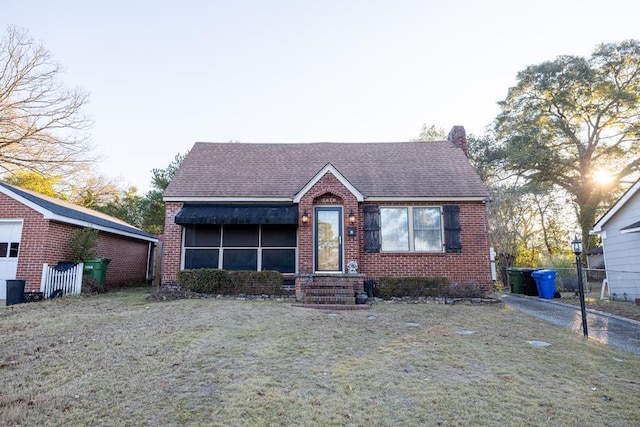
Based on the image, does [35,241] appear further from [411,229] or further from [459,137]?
[459,137]

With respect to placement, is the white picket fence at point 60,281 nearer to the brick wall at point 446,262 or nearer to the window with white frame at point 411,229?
the brick wall at point 446,262

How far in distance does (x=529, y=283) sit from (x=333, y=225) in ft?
30.0

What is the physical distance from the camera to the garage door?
416 inches

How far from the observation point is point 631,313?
926 cm

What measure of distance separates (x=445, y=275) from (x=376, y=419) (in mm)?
9187

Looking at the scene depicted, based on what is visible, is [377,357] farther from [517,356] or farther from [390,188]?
[390,188]

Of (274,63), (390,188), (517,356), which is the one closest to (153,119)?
(274,63)

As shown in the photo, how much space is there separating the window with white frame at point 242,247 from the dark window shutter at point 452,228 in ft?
17.4

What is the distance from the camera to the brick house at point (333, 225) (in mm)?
11492

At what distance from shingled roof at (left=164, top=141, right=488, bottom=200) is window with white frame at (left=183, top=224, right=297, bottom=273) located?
1230 mm

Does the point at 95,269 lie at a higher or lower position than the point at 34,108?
→ lower

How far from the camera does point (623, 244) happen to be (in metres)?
12.0

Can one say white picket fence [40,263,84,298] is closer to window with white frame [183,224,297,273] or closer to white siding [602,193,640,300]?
window with white frame [183,224,297,273]

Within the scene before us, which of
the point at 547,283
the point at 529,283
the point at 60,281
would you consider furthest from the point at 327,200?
the point at 529,283
